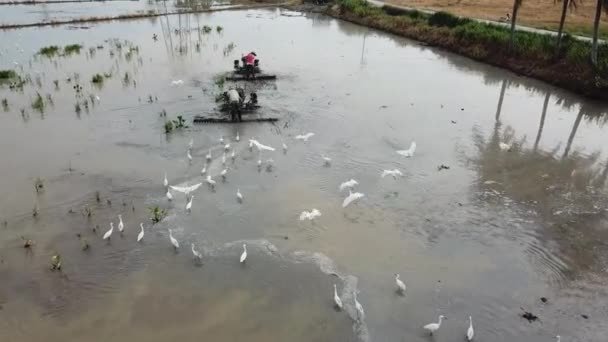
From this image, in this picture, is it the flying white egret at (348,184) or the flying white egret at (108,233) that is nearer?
the flying white egret at (108,233)

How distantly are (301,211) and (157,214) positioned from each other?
8.52 ft

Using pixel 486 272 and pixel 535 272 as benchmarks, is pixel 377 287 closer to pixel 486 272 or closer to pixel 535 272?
pixel 486 272

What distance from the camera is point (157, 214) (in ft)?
26.4

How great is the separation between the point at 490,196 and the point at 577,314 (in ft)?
10.7

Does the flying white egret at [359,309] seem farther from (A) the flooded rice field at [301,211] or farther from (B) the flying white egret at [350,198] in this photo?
(B) the flying white egret at [350,198]

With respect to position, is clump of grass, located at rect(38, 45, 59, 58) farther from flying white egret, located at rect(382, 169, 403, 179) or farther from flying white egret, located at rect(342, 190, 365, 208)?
flying white egret, located at rect(342, 190, 365, 208)

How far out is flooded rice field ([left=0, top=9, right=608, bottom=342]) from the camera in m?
6.10

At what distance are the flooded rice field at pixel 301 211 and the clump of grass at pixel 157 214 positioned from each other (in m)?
0.08

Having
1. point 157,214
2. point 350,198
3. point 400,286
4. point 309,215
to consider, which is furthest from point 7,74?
point 400,286

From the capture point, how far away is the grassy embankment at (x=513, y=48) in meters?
15.9

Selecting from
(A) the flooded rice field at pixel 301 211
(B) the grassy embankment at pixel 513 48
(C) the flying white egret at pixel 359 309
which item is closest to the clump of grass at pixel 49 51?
(A) the flooded rice field at pixel 301 211

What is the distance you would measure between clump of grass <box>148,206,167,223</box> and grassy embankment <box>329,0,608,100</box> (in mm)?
14684

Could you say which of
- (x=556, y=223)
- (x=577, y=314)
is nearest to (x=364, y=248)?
(x=577, y=314)

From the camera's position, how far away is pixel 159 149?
10.8 metres
